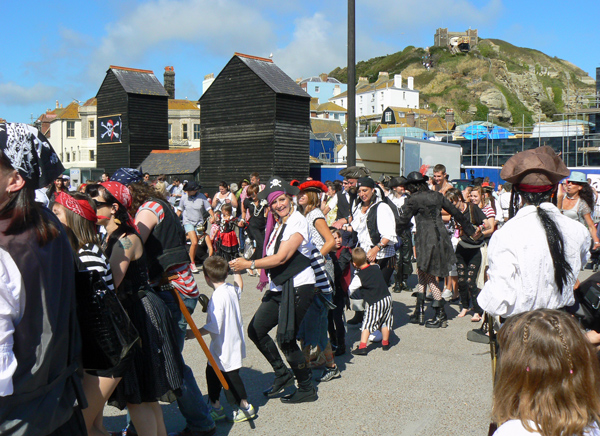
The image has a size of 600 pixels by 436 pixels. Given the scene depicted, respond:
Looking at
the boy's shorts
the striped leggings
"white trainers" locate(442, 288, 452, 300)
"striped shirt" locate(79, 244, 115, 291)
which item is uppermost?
"striped shirt" locate(79, 244, 115, 291)

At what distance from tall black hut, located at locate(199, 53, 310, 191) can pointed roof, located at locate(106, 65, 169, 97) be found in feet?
24.9

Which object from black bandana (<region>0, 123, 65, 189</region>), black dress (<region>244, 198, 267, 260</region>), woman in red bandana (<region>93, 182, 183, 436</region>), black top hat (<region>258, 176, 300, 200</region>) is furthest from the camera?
black dress (<region>244, 198, 267, 260</region>)

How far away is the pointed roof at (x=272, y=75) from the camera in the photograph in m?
31.2

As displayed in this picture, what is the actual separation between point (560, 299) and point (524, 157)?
818mm

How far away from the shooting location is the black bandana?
199 centimetres

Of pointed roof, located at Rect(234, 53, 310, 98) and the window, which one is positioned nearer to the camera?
pointed roof, located at Rect(234, 53, 310, 98)

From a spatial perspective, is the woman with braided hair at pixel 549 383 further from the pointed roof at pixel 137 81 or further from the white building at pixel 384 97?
the white building at pixel 384 97

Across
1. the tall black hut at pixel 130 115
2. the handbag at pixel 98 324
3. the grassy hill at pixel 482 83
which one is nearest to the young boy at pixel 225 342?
the handbag at pixel 98 324

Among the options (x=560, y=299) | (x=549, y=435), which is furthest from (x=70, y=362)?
(x=560, y=299)

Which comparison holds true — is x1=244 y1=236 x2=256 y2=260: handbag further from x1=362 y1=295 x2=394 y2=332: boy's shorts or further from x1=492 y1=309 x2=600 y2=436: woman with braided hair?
x1=492 y1=309 x2=600 y2=436: woman with braided hair

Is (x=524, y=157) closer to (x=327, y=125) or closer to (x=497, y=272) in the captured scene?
(x=497, y=272)

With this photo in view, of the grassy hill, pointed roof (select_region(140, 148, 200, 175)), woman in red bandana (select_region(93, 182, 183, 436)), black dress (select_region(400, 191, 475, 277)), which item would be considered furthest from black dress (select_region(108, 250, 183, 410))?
the grassy hill

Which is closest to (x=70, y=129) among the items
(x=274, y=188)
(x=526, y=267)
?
(x=274, y=188)

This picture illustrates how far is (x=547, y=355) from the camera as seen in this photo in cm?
177
